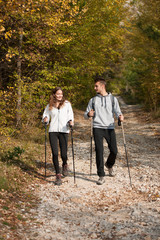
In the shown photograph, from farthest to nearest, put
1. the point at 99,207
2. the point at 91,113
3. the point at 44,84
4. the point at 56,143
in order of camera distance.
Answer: the point at 44,84
the point at 56,143
the point at 91,113
the point at 99,207

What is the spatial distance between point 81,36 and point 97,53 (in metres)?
1.81

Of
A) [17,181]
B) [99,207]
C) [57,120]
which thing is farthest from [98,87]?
[17,181]

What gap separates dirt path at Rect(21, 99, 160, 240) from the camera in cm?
438

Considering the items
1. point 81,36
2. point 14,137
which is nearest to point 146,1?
point 81,36

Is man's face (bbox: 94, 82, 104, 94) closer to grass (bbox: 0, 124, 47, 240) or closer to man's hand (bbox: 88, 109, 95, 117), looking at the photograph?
man's hand (bbox: 88, 109, 95, 117)

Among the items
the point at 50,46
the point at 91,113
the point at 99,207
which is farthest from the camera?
the point at 50,46

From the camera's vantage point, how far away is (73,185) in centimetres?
688

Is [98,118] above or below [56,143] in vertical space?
above

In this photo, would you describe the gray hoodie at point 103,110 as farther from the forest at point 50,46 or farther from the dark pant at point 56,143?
the forest at point 50,46

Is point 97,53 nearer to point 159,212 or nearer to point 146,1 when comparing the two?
point 146,1

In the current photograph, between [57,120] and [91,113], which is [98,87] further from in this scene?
[57,120]

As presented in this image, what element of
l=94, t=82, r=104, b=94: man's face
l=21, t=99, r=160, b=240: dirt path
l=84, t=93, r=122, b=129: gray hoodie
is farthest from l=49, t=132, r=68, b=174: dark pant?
l=94, t=82, r=104, b=94: man's face

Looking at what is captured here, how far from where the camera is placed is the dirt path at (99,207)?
4375mm

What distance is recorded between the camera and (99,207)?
18.4 ft
